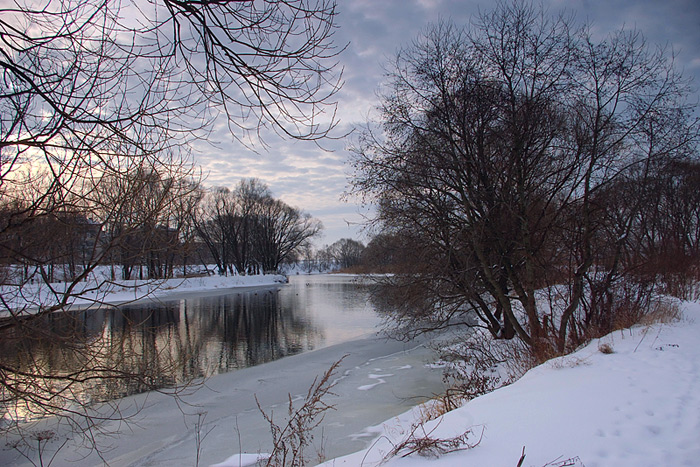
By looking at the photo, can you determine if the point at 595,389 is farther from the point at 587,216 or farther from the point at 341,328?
the point at 341,328

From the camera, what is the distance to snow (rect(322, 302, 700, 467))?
3.31 metres

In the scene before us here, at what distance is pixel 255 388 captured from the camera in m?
9.48

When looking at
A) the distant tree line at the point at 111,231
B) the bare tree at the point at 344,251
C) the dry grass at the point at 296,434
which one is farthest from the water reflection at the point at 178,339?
the bare tree at the point at 344,251

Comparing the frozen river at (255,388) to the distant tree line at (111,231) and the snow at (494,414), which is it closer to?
the snow at (494,414)

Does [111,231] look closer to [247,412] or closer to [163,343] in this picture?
[247,412]

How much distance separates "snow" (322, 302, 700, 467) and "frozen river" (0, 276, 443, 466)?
1831 millimetres

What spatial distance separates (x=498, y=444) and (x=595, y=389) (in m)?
1.92

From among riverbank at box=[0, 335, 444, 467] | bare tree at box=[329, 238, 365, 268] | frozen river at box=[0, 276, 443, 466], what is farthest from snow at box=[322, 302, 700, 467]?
bare tree at box=[329, 238, 365, 268]

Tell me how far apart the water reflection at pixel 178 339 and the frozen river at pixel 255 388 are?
0.09 metres

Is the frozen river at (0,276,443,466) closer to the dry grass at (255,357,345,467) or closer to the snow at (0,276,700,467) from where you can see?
the snow at (0,276,700,467)

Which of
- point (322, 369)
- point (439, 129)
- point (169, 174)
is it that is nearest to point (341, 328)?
point (322, 369)

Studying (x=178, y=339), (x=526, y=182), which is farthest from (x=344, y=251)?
(x=526, y=182)

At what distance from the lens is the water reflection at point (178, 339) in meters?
3.95

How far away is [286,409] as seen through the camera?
26.6ft
